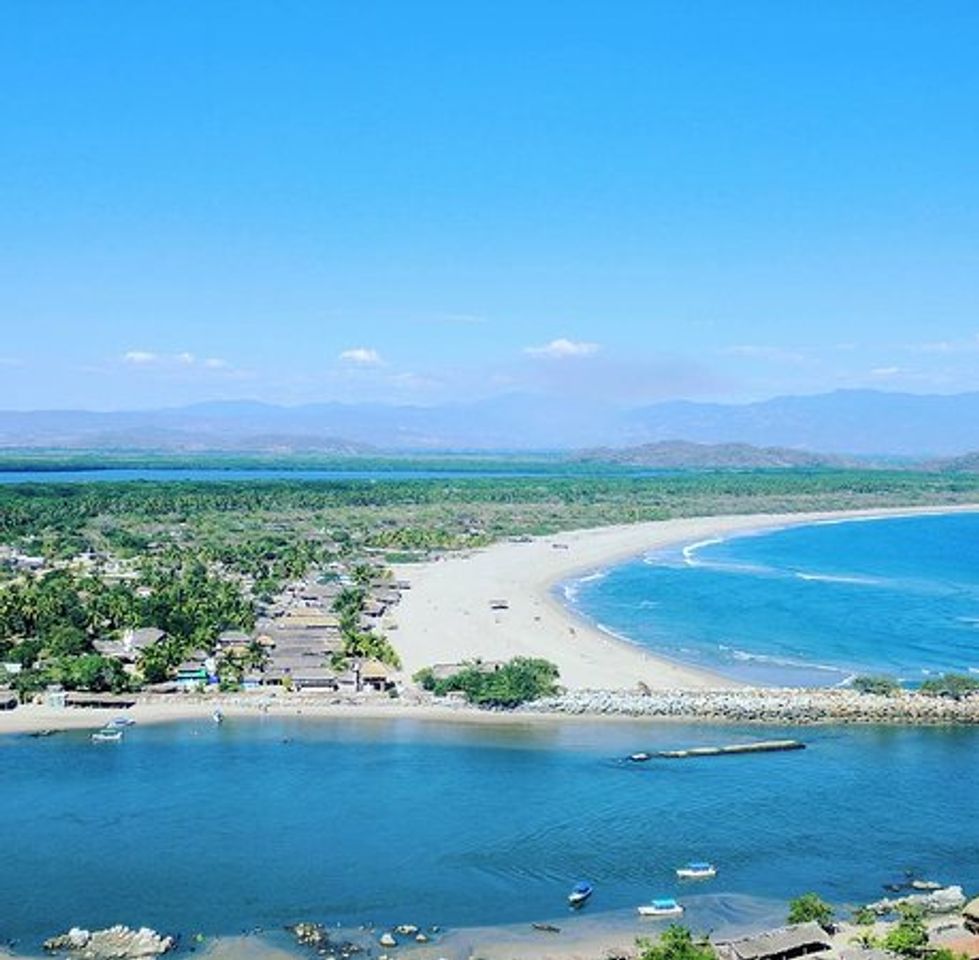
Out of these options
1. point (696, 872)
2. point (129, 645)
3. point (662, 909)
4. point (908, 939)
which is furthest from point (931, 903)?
point (129, 645)

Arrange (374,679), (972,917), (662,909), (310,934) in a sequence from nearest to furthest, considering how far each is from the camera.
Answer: (972,917) < (310,934) < (662,909) < (374,679)

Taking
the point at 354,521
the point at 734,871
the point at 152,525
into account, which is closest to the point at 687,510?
the point at 354,521

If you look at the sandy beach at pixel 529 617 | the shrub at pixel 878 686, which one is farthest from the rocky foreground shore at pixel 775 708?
the sandy beach at pixel 529 617

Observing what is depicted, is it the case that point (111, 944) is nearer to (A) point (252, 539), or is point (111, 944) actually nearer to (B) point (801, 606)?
(B) point (801, 606)

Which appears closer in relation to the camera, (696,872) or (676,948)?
(676,948)

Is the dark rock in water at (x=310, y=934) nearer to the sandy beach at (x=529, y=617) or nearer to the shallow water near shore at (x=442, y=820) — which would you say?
Answer: the shallow water near shore at (x=442, y=820)

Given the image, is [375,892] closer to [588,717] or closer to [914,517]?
[588,717]
